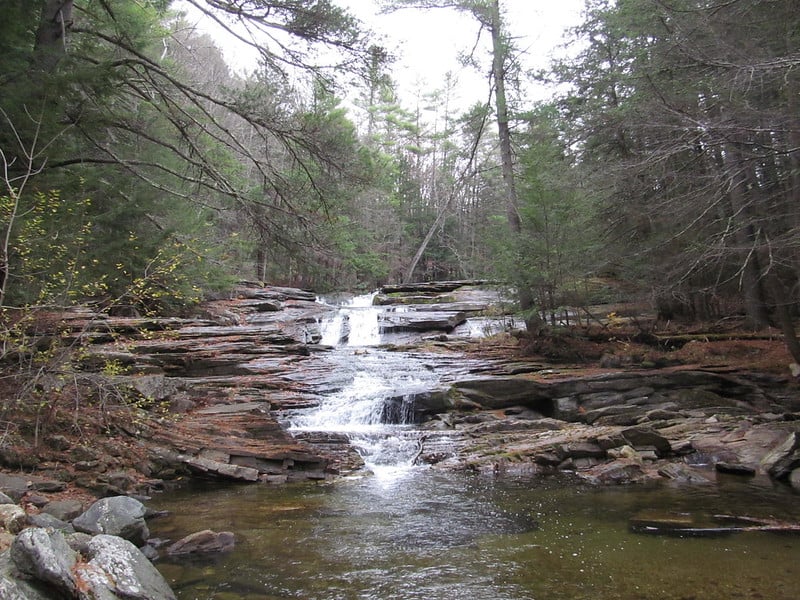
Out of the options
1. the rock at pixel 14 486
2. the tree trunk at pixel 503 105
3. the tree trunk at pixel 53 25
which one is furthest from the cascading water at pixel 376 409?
the tree trunk at pixel 53 25

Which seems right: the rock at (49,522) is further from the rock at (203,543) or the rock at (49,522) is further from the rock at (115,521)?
the rock at (203,543)

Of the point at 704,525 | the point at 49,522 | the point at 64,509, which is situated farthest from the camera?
the point at 704,525

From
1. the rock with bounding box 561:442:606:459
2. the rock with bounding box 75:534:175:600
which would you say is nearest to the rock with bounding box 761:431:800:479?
the rock with bounding box 561:442:606:459

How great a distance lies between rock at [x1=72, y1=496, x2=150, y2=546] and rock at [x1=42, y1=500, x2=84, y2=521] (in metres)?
0.32

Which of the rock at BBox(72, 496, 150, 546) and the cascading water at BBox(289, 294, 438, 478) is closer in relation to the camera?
the rock at BBox(72, 496, 150, 546)

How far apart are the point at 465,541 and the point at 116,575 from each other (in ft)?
9.69

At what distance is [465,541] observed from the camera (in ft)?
16.1

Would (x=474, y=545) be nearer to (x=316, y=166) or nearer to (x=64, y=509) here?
(x=64, y=509)

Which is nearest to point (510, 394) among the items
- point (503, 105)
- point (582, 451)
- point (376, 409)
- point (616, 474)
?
point (376, 409)

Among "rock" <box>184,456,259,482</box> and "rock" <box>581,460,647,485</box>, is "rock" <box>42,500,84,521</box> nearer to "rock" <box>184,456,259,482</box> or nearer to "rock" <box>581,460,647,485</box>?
"rock" <box>184,456,259,482</box>

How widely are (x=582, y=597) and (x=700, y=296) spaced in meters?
13.1

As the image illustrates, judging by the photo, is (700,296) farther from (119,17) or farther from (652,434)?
(119,17)

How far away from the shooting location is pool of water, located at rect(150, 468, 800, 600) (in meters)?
3.86

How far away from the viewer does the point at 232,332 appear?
47.0 feet
